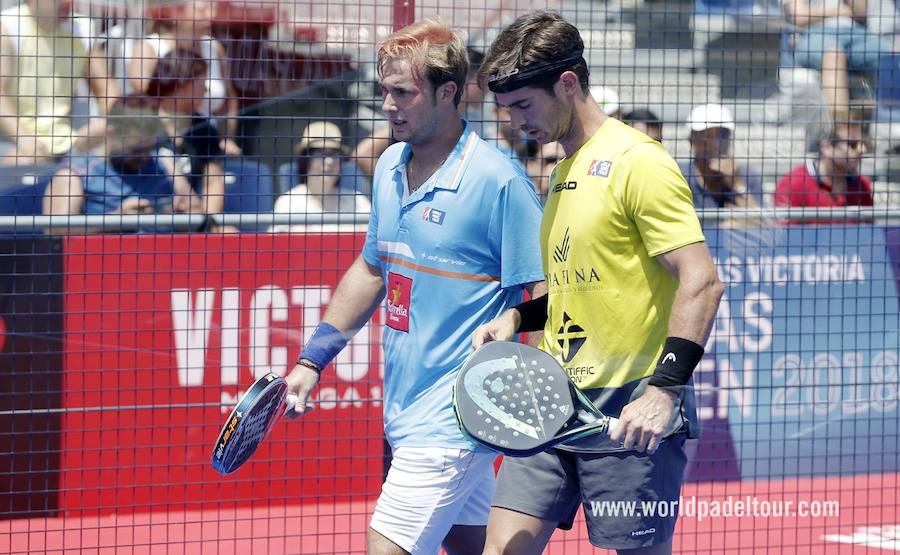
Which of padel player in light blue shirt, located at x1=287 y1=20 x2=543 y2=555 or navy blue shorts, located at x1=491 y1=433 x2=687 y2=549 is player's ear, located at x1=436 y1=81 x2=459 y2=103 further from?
navy blue shorts, located at x1=491 y1=433 x2=687 y2=549

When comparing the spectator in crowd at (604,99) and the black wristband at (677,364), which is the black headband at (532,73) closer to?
the black wristband at (677,364)

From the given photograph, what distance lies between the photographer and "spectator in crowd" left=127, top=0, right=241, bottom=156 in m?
5.89

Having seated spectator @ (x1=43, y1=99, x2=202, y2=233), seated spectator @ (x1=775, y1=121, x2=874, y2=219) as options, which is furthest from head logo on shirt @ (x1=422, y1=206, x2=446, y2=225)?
seated spectator @ (x1=775, y1=121, x2=874, y2=219)

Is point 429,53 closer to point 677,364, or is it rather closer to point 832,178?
point 677,364

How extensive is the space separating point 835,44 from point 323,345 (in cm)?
370

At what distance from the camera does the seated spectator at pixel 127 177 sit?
228 inches

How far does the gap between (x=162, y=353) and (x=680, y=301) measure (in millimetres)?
3438

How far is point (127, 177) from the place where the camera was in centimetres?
589

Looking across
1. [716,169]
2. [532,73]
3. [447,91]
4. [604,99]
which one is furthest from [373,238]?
[604,99]

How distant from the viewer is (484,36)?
19.8 feet

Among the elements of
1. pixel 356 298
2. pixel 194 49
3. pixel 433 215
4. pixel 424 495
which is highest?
pixel 194 49

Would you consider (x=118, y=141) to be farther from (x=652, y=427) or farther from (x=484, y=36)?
(x=652, y=427)

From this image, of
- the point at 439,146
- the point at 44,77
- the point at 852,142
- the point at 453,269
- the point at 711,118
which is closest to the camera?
the point at 453,269

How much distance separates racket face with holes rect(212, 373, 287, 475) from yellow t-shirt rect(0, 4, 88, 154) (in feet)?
7.04
